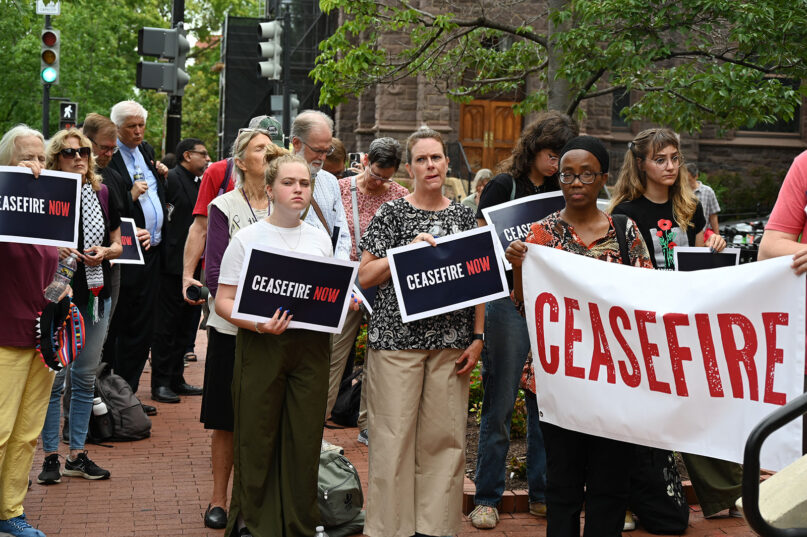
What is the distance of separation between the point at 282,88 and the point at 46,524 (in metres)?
16.9

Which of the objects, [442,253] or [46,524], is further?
[46,524]

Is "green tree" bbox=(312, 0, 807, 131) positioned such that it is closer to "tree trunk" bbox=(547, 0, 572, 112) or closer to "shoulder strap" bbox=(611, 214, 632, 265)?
"tree trunk" bbox=(547, 0, 572, 112)

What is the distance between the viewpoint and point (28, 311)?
586cm

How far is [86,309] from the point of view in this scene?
723 centimetres

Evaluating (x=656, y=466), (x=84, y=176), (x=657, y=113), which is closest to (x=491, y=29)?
(x=657, y=113)

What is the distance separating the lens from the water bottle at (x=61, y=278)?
19.7 feet

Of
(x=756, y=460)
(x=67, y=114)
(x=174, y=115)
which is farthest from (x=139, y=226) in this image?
(x=67, y=114)

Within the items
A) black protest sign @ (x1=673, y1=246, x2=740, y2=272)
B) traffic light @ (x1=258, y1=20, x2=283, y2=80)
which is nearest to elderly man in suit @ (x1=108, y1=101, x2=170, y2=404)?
black protest sign @ (x1=673, y1=246, x2=740, y2=272)

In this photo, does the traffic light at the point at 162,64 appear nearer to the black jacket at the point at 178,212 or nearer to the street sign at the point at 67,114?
the black jacket at the point at 178,212

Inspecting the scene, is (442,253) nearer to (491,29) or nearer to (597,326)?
(597,326)

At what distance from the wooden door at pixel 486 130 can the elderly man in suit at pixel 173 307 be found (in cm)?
1920

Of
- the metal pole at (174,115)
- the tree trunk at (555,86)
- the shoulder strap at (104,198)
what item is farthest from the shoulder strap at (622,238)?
the metal pole at (174,115)

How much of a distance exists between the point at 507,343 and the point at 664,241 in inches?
46.1

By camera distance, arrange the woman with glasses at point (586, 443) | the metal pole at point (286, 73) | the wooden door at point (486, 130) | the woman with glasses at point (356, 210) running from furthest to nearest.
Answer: the wooden door at point (486, 130)
the metal pole at point (286, 73)
the woman with glasses at point (356, 210)
the woman with glasses at point (586, 443)
